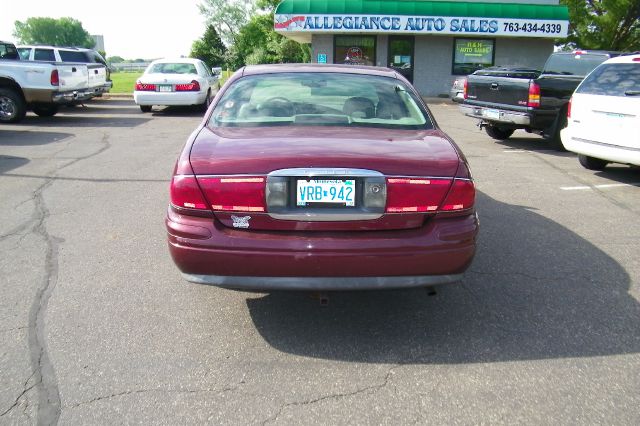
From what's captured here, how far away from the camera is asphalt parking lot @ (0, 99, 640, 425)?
8.79ft

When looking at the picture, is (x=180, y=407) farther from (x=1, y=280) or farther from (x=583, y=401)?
(x=1, y=280)

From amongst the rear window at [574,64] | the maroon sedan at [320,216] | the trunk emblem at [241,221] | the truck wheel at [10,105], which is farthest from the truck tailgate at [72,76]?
the trunk emblem at [241,221]

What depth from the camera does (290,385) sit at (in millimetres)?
2848

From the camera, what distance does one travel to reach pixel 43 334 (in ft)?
10.9

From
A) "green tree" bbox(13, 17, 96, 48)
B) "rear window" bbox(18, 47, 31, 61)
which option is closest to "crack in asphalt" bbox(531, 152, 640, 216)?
"rear window" bbox(18, 47, 31, 61)

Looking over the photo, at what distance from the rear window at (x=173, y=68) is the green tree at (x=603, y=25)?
2020 centimetres

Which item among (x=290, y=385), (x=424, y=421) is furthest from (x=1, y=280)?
(x=424, y=421)

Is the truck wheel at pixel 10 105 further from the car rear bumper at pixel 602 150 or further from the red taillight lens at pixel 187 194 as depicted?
the red taillight lens at pixel 187 194

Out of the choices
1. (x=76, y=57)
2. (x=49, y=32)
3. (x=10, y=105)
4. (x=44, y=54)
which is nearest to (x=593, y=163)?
(x=10, y=105)

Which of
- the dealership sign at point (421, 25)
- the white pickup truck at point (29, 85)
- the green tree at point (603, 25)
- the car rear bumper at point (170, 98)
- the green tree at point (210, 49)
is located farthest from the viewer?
the green tree at point (210, 49)

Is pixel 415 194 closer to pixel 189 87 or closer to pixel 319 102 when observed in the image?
pixel 319 102

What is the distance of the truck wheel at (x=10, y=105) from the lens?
44.5 feet

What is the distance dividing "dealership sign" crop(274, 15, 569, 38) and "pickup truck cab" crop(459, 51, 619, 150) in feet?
36.4

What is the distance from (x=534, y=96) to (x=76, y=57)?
15430 mm
